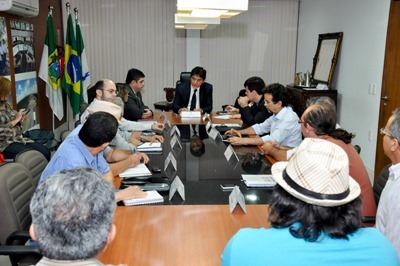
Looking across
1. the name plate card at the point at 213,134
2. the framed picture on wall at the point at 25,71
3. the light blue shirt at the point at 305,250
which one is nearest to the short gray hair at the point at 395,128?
the light blue shirt at the point at 305,250

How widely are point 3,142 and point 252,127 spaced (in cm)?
250

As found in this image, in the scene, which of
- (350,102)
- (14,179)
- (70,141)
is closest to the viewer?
(14,179)

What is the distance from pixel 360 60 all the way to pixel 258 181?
11.3 ft

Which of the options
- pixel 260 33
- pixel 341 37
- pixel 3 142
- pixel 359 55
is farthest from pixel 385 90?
pixel 3 142

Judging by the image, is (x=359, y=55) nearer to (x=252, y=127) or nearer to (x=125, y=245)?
(x=252, y=127)

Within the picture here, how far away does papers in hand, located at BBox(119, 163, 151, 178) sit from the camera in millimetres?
2484

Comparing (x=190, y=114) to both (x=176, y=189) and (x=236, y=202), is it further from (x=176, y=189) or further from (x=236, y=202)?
(x=236, y=202)

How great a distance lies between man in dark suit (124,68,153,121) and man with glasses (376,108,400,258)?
3175mm

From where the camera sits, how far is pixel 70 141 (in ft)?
7.04

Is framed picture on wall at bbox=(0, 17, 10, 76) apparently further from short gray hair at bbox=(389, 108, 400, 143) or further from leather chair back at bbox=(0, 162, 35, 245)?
short gray hair at bbox=(389, 108, 400, 143)

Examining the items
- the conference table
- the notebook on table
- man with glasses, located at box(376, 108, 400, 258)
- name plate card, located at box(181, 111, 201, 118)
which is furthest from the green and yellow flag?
man with glasses, located at box(376, 108, 400, 258)

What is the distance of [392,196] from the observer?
1.66 metres

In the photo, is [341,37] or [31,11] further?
[341,37]

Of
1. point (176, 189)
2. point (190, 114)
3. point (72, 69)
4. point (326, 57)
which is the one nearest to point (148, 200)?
point (176, 189)
